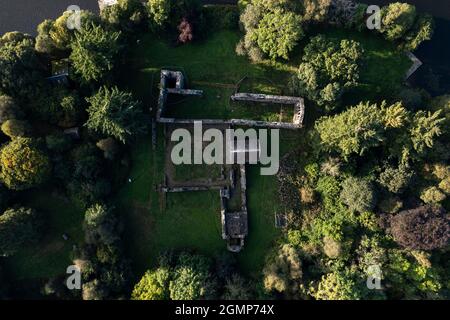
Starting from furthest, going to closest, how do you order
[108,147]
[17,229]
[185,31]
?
1. [185,31]
2. [108,147]
3. [17,229]

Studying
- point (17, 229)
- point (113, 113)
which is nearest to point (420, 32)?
point (113, 113)

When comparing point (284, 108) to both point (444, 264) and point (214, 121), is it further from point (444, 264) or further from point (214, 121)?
point (444, 264)

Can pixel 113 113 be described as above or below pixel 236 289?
above

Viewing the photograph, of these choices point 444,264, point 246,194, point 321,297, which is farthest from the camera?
point 246,194

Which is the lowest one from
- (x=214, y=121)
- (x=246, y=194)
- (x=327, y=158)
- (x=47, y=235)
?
(x=47, y=235)

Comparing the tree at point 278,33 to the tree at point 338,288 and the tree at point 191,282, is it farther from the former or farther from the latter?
the tree at point 191,282

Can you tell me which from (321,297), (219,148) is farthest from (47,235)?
(321,297)

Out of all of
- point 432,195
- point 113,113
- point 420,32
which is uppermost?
point 420,32

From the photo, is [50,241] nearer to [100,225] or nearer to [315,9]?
[100,225]
